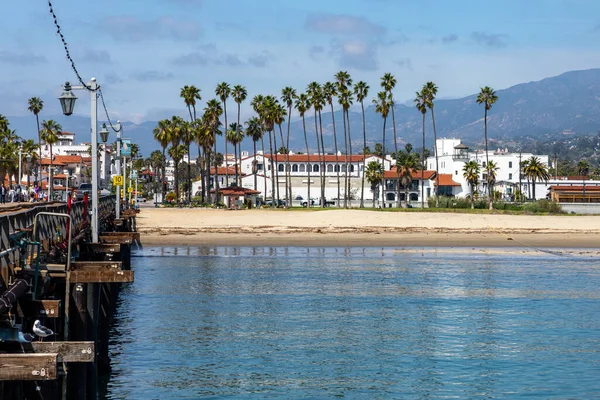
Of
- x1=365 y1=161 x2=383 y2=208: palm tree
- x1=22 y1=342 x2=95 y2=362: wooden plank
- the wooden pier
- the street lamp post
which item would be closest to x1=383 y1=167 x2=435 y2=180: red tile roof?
x1=365 y1=161 x2=383 y2=208: palm tree

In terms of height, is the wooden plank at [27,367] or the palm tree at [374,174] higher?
the palm tree at [374,174]

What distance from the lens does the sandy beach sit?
200ft

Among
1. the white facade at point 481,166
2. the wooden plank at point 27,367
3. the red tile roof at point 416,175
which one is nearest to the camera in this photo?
the wooden plank at point 27,367

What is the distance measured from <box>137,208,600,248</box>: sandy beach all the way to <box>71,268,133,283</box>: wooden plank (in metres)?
42.4

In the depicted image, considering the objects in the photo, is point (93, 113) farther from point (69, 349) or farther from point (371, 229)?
point (371, 229)

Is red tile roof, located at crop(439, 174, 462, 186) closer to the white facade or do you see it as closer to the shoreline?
the white facade

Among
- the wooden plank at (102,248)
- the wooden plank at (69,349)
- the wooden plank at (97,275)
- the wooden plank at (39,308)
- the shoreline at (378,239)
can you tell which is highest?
the wooden plank at (102,248)

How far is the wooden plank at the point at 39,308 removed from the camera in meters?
13.9

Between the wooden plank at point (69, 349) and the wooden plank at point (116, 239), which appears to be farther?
the wooden plank at point (116, 239)

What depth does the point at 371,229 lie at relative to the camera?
221 ft

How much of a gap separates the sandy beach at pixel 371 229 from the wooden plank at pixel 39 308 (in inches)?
1766

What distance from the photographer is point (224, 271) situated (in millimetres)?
43125

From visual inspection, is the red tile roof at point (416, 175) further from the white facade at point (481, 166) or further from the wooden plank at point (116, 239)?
the wooden plank at point (116, 239)

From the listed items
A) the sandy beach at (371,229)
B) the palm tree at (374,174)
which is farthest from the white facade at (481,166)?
the sandy beach at (371,229)
